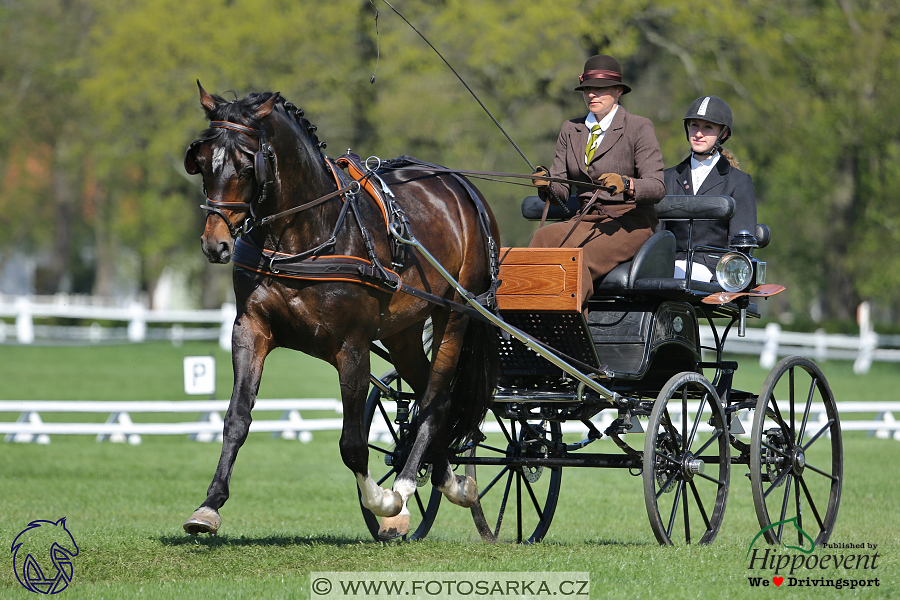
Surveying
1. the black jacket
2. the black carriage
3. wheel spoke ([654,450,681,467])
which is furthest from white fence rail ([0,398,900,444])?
wheel spoke ([654,450,681,467])

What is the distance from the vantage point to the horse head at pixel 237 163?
521 centimetres

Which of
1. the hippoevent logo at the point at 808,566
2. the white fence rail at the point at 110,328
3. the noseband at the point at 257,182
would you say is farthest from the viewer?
the white fence rail at the point at 110,328

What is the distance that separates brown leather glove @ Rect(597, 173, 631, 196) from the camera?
640 cm

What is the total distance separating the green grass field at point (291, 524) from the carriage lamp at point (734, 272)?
59.9 inches

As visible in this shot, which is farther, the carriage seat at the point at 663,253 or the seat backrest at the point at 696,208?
the seat backrest at the point at 696,208

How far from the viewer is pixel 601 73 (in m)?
6.73

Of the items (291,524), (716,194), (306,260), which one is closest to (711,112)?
(716,194)

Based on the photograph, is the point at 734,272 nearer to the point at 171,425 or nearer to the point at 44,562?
Answer: the point at 44,562

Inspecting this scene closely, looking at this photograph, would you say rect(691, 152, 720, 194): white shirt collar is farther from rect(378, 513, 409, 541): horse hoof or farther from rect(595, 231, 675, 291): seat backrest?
rect(378, 513, 409, 541): horse hoof

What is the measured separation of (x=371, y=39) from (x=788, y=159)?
10.5 metres

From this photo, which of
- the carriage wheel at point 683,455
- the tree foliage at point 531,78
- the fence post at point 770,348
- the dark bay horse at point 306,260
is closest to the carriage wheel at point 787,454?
the carriage wheel at point 683,455

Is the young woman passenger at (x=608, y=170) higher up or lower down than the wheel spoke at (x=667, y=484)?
higher up

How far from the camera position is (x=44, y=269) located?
56.9 m

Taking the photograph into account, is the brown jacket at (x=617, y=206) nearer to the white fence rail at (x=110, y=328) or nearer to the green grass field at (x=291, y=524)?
the green grass field at (x=291, y=524)
